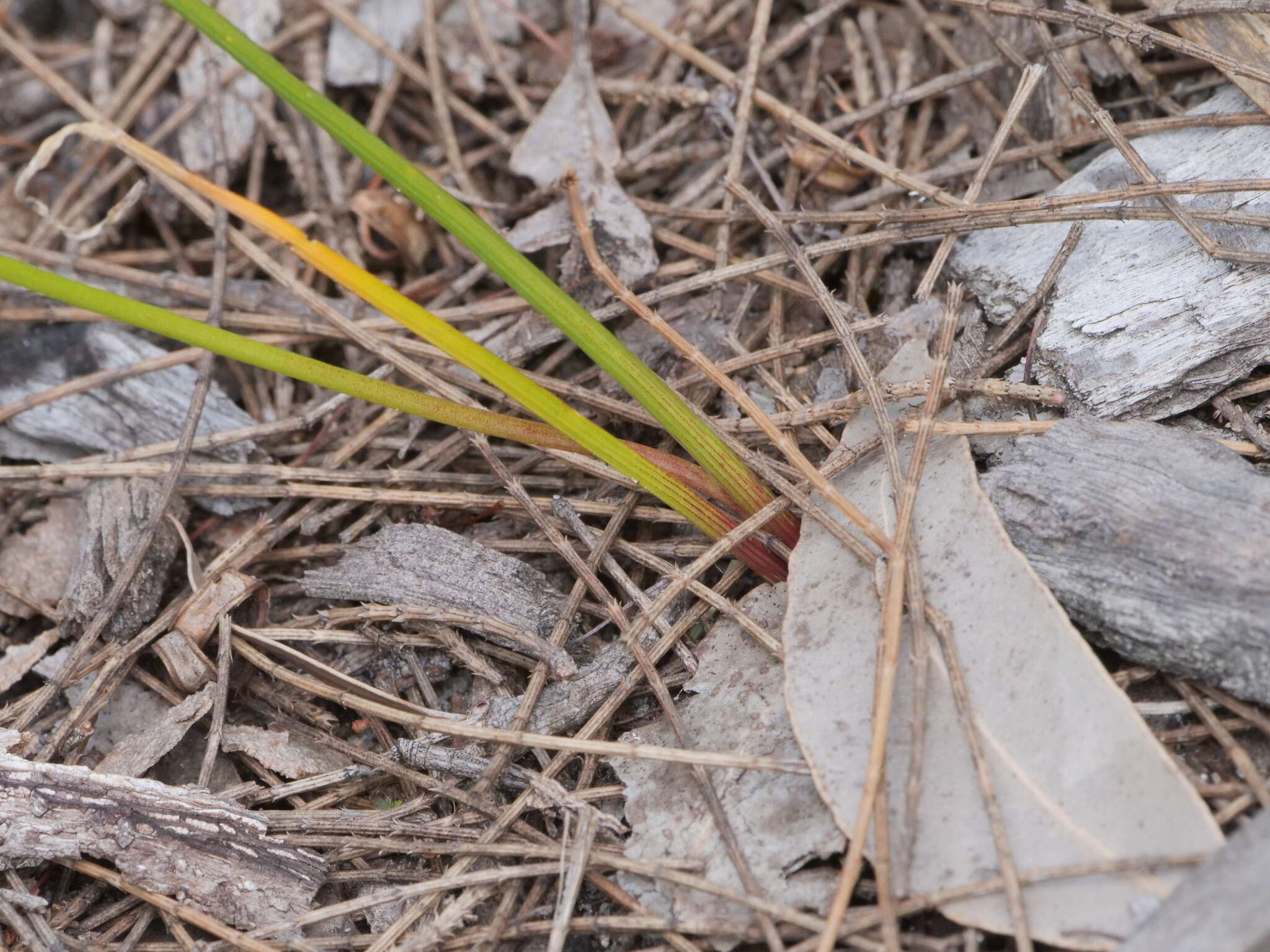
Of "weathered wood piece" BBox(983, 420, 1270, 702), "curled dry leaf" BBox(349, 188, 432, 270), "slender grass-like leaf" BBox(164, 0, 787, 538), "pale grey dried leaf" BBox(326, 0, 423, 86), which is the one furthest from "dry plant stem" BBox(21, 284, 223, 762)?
"weathered wood piece" BBox(983, 420, 1270, 702)

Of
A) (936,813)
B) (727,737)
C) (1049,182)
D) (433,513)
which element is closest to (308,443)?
(433,513)

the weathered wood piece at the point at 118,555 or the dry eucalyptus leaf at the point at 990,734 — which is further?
the weathered wood piece at the point at 118,555

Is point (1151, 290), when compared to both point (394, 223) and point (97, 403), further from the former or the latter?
point (97, 403)

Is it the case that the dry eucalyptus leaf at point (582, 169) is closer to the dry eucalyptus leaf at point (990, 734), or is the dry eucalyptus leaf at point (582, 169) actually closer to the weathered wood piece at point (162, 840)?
the dry eucalyptus leaf at point (990, 734)

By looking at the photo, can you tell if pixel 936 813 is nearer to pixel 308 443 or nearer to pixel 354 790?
pixel 354 790

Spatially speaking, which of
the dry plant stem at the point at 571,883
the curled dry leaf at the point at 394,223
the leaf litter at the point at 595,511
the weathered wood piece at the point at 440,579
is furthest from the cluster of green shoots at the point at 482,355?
the dry plant stem at the point at 571,883

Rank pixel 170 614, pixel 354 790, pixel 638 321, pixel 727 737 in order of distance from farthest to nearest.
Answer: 1. pixel 638 321
2. pixel 170 614
3. pixel 354 790
4. pixel 727 737
